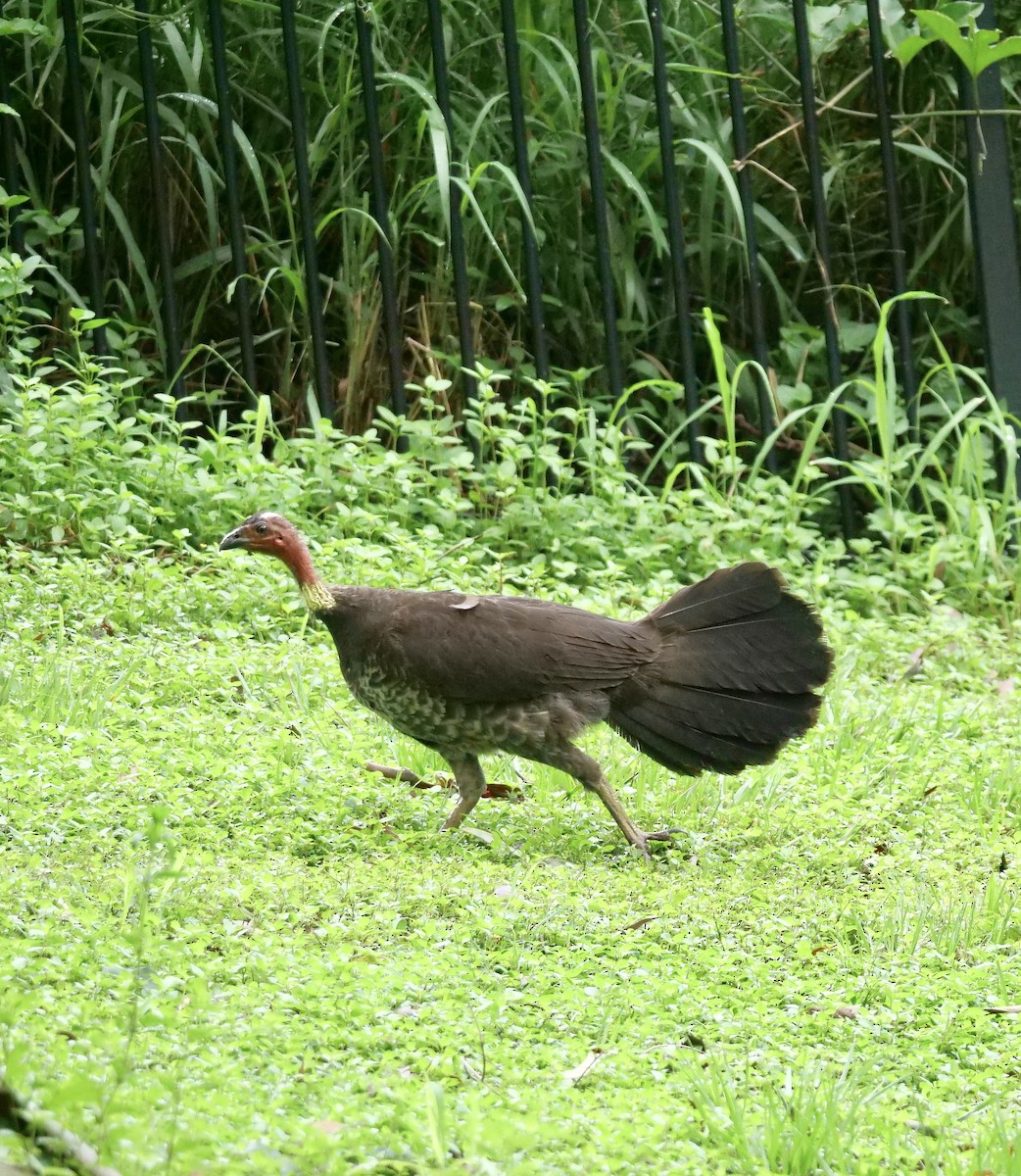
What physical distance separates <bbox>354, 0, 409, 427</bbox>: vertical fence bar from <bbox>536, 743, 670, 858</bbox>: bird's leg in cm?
299

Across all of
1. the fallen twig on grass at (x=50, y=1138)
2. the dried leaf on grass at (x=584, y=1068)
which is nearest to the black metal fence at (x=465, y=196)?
the dried leaf on grass at (x=584, y=1068)

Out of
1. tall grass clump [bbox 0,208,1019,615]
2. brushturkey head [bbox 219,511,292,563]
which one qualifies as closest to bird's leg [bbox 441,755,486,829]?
brushturkey head [bbox 219,511,292,563]

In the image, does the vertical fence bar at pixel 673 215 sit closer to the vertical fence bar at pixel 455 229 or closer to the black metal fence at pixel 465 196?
the black metal fence at pixel 465 196

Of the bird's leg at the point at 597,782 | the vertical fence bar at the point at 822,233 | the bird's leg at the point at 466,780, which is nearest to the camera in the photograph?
the bird's leg at the point at 597,782

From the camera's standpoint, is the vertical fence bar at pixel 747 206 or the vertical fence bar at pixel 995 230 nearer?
the vertical fence bar at pixel 747 206

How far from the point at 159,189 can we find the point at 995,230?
12.2 feet

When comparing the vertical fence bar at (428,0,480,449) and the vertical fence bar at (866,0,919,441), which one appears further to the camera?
the vertical fence bar at (866,0,919,441)

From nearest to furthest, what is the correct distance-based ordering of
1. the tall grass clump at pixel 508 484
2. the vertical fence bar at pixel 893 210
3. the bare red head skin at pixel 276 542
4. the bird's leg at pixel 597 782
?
the bird's leg at pixel 597 782 < the bare red head skin at pixel 276 542 < the tall grass clump at pixel 508 484 < the vertical fence bar at pixel 893 210

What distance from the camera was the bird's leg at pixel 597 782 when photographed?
453 cm

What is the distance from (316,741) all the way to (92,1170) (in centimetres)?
289

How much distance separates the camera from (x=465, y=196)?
7.21 m

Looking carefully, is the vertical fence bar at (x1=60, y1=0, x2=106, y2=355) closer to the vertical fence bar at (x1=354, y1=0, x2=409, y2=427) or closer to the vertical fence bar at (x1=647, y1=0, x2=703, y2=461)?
the vertical fence bar at (x1=354, y1=0, x2=409, y2=427)

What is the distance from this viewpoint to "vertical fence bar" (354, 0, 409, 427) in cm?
711

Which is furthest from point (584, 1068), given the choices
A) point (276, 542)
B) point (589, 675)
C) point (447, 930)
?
point (276, 542)
